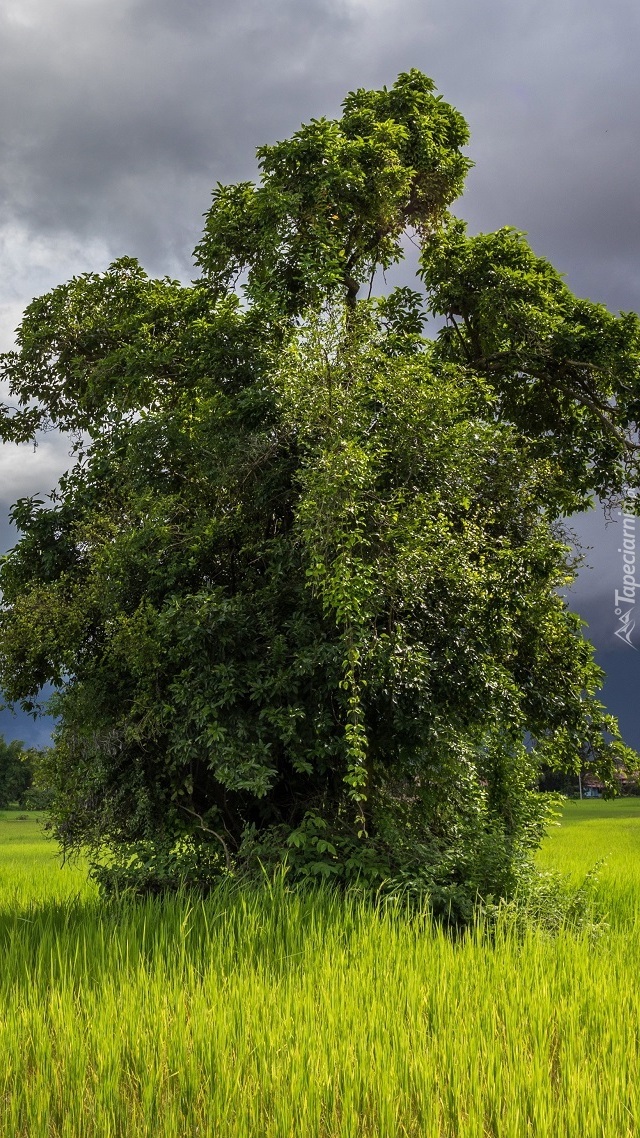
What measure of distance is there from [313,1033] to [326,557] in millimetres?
6169

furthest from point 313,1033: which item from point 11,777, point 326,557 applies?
point 11,777

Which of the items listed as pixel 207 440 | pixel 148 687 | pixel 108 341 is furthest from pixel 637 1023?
pixel 108 341

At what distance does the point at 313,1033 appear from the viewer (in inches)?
212

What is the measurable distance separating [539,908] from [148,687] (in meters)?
5.61

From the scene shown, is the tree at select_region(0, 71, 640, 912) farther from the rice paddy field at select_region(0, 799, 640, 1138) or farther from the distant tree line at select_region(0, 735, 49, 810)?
the distant tree line at select_region(0, 735, 49, 810)

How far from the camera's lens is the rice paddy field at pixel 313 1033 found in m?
4.60

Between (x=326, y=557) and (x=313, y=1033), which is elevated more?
(x=326, y=557)

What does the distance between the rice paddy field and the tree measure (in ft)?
8.81

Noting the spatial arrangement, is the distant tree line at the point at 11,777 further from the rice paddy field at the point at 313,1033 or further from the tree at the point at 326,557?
the rice paddy field at the point at 313,1033

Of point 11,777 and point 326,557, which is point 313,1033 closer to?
point 326,557

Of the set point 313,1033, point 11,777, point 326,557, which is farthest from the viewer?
point 11,777

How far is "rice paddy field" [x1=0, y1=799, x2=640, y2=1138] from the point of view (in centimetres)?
460

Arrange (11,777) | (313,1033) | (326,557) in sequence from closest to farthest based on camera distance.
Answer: (313,1033) → (326,557) → (11,777)

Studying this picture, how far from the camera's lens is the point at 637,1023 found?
5.92 m
